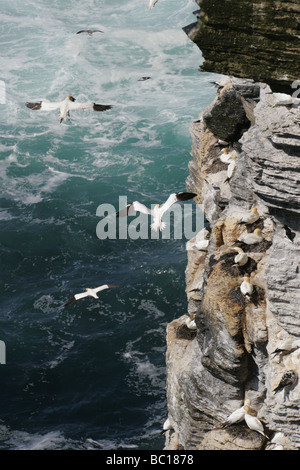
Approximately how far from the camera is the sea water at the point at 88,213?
31344mm

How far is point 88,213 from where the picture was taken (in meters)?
44.8

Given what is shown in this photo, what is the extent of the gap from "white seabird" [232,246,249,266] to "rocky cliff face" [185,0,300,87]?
5.71 metres

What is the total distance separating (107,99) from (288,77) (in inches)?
1835

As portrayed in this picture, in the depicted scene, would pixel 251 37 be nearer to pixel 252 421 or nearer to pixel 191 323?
pixel 252 421

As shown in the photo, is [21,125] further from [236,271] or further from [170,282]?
[236,271]

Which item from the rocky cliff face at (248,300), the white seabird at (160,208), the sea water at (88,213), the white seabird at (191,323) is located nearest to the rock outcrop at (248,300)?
the rocky cliff face at (248,300)

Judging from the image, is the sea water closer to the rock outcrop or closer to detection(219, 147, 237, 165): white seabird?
detection(219, 147, 237, 165): white seabird

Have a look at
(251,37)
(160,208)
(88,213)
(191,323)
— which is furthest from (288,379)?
(88,213)

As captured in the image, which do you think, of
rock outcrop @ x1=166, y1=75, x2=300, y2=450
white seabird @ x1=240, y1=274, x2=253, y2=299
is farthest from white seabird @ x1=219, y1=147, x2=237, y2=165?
white seabird @ x1=240, y1=274, x2=253, y2=299

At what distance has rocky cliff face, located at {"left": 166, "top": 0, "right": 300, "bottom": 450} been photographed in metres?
15.1

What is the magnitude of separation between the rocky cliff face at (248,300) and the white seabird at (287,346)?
0.04 metres

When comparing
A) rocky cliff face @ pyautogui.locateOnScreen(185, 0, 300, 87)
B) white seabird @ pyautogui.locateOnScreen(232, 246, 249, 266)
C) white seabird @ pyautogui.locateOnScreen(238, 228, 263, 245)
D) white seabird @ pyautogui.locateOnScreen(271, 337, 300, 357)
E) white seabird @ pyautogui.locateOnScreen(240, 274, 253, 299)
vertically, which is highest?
rocky cliff face @ pyautogui.locateOnScreen(185, 0, 300, 87)

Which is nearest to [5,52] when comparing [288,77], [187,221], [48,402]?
[187,221]

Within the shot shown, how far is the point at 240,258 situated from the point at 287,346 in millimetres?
2518
